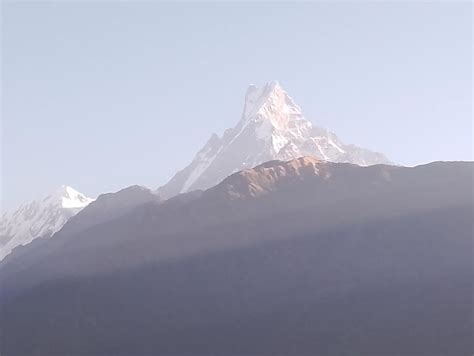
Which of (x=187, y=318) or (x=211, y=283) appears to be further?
(x=211, y=283)

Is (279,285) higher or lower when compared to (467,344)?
higher

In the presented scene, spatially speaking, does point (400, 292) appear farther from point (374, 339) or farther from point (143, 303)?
point (143, 303)

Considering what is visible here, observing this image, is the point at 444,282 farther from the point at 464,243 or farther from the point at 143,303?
the point at 143,303

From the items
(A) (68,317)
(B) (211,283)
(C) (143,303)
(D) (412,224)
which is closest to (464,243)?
(D) (412,224)

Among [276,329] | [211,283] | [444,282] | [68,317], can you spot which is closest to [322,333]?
[276,329]

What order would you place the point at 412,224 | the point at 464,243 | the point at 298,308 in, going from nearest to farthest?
the point at 298,308, the point at 464,243, the point at 412,224

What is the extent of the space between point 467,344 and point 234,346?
43.0m

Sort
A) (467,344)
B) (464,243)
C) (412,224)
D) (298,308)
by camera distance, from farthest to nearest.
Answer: (412,224), (464,243), (298,308), (467,344)

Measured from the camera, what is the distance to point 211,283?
19750cm

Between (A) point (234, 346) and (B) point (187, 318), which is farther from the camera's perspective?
(B) point (187, 318)

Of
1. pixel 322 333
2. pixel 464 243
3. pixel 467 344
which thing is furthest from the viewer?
pixel 464 243

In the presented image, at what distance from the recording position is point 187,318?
182 meters

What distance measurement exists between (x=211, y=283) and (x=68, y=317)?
32.7 metres

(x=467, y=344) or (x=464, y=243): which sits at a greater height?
(x=464, y=243)
